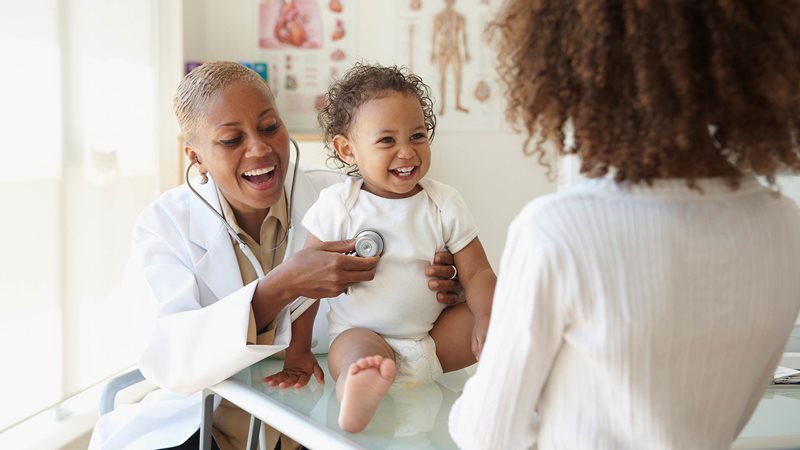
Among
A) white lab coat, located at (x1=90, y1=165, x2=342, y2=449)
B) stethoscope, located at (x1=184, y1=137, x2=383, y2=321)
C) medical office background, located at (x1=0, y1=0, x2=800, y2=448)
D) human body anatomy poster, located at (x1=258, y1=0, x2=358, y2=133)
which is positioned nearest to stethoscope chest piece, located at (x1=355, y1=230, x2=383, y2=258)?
stethoscope, located at (x1=184, y1=137, x2=383, y2=321)

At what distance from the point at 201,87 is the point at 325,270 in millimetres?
571

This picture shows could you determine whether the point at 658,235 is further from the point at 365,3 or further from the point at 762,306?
the point at 365,3

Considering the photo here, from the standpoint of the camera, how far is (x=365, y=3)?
424cm

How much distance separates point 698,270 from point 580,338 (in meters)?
0.13

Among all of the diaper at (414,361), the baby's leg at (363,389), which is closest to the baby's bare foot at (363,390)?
the baby's leg at (363,389)

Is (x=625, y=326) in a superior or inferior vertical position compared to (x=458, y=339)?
superior

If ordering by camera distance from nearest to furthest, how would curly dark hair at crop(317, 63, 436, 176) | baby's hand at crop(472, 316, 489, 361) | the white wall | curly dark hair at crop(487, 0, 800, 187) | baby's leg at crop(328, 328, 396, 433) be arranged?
curly dark hair at crop(487, 0, 800, 187) → baby's leg at crop(328, 328, 396, 433) → baby's hand at crop(472, 316, 489, 361) → curly dark hair at crop(317, 63, 436, 176) → the white wall

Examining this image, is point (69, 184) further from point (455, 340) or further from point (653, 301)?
point (653, 301)

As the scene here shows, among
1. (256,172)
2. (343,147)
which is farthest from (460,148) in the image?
(343,147)

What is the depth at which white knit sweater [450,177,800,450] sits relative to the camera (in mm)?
753

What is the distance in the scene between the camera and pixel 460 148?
430cm

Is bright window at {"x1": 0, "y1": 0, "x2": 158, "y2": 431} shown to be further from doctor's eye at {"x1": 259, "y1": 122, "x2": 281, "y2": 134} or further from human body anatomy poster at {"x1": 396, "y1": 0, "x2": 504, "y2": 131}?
human body anatomy poster at {"x1": 396, "y1": 0, "x2": 504, "y2": 131}

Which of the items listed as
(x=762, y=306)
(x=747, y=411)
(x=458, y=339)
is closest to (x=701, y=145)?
(x=762, y=306)

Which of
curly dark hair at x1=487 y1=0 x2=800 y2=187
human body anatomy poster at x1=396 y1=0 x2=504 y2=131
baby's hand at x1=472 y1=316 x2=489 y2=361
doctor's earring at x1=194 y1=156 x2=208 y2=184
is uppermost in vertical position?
human body anatomy poster at x1=396 y1=0 x2=504 y2=131
